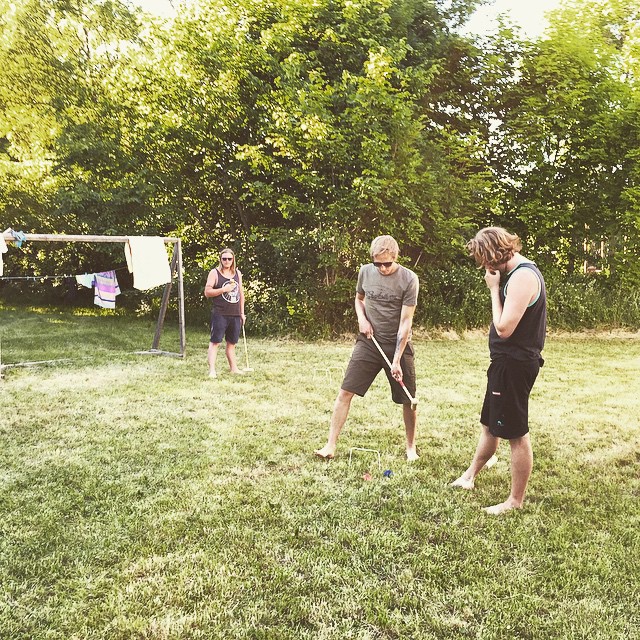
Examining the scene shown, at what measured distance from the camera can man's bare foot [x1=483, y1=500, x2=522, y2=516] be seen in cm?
370

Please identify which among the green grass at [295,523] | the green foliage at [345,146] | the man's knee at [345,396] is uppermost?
the green foliage at [345,146]

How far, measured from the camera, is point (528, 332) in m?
3.33

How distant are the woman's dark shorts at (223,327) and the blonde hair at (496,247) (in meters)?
5.19

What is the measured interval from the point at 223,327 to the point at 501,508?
16.8ft

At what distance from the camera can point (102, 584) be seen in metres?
2.87

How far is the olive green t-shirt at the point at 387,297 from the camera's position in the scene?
4.43 m

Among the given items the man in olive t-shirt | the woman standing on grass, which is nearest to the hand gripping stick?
the man in olive t-shirt

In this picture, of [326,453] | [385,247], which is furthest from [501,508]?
[385,247]

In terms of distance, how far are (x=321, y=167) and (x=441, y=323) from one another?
454 cm

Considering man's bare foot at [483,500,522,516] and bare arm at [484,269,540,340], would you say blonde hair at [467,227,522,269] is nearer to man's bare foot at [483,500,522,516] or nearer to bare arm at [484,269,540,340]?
bare arm at [484,269,540,340]

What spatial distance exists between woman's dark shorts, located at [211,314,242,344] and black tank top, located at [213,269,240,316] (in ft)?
0.27

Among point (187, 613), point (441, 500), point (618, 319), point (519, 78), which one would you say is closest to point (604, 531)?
point (441, 500)

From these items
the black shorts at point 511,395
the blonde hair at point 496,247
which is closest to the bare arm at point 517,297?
the blonde hair at point 496,247

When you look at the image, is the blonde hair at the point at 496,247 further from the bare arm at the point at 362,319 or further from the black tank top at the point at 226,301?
the black tank top at the point at 226,301
